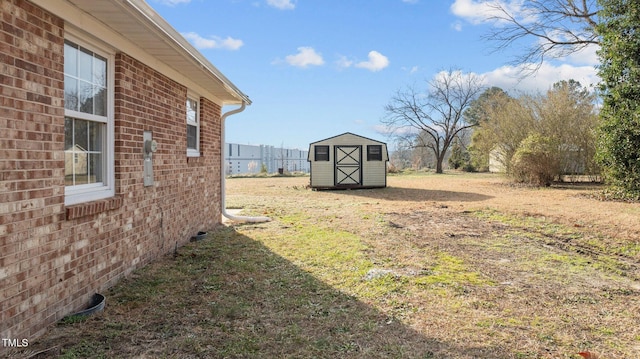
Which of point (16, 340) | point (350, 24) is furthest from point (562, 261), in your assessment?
point (350, 24)

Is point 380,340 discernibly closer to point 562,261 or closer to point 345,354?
point 345,354

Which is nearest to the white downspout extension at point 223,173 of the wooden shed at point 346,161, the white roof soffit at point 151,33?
the white roof soffit at point 151,33

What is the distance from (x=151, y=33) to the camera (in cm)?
370

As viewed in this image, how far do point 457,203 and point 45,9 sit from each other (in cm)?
1069

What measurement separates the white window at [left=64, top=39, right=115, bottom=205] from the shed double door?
14.0 metres

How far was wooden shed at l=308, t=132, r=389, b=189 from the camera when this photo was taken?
57.5ft

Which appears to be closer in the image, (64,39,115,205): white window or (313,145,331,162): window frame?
(64,39,115,205): white window

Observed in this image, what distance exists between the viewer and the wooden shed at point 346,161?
57.5 ft

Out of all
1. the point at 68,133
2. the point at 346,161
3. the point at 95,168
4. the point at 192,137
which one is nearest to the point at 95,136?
the point at 95,168

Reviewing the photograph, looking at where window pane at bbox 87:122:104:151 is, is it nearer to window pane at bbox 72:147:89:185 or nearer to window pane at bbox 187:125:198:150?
window pane at bbox 72:147:89:185

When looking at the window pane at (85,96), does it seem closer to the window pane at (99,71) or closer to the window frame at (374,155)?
the window pane at (99,71)

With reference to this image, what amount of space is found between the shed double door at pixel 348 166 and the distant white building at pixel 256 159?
17.7 meters

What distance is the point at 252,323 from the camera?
3.07 meters

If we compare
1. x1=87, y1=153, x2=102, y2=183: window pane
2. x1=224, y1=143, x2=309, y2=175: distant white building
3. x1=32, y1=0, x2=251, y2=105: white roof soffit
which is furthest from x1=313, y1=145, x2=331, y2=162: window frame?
x1=224, y1=143, x2=309, y2=175: distant white building
